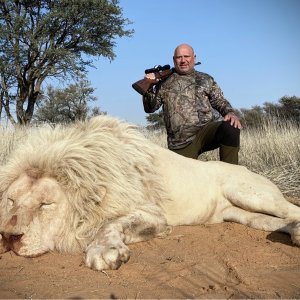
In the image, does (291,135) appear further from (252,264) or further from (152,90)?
(252,264)

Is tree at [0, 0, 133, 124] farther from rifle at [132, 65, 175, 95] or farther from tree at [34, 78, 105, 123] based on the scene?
rifle at [132, 65, 175, 95]

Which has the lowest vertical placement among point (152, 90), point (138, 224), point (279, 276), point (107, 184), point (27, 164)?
point (279, 276)

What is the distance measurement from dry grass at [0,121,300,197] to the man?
56cm

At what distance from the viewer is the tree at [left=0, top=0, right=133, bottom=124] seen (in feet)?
53.3

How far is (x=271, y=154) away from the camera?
7973 millimetres

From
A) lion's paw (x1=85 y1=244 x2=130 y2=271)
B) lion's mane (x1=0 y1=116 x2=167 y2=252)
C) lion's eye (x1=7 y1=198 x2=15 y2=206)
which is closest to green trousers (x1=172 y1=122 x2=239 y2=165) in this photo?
lion's mane (x1=0 y1=116 x2=167 y2=252)

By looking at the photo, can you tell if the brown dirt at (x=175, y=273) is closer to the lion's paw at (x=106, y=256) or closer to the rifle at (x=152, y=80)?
the lion's paw at (x=106, y=256)

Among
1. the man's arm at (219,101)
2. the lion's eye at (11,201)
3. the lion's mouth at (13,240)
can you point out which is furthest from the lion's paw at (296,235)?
the man's arm at (219,101)

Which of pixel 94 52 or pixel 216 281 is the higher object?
pixel 94 52

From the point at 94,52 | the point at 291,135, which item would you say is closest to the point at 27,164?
the point at 291,135

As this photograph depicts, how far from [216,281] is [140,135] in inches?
62.3

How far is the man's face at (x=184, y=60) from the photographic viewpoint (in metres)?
5.75

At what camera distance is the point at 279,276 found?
248 centimetres

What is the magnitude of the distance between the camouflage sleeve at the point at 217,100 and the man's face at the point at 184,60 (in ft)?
1.38
